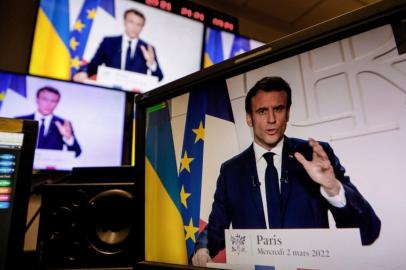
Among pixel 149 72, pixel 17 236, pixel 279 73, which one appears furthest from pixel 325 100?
pixel 149 72

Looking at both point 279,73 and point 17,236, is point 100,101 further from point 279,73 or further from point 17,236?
point 279,73

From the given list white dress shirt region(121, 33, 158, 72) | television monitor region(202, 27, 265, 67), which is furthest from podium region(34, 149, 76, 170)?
television monitor region(202, 27, 265, 67)

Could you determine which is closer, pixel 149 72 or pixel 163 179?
pixel 163 179

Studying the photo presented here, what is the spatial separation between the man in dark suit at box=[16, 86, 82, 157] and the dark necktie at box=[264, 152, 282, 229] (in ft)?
2.82

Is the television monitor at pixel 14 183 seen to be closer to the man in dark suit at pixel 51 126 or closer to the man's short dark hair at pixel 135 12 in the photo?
the man in dark suit at pixel 51 126

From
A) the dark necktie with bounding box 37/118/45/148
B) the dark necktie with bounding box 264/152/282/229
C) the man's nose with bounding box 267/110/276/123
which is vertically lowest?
the dark necktie with bounding box 264/152/282/229

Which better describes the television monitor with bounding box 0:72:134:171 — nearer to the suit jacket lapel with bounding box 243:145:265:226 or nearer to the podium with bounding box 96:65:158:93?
the podium with bounding box 96:65:158:93

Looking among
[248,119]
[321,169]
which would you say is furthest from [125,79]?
[321,169]

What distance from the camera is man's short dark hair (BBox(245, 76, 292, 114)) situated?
47 cm

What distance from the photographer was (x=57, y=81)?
1.12 meters

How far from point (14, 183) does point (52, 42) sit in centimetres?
92

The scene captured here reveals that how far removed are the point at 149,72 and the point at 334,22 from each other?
117 centimetres

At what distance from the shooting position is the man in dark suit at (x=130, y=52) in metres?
1.42

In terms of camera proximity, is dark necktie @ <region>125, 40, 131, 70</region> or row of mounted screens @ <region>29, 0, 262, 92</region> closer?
row of mounted screens @ <region>29, 0, 262, 92</region>
